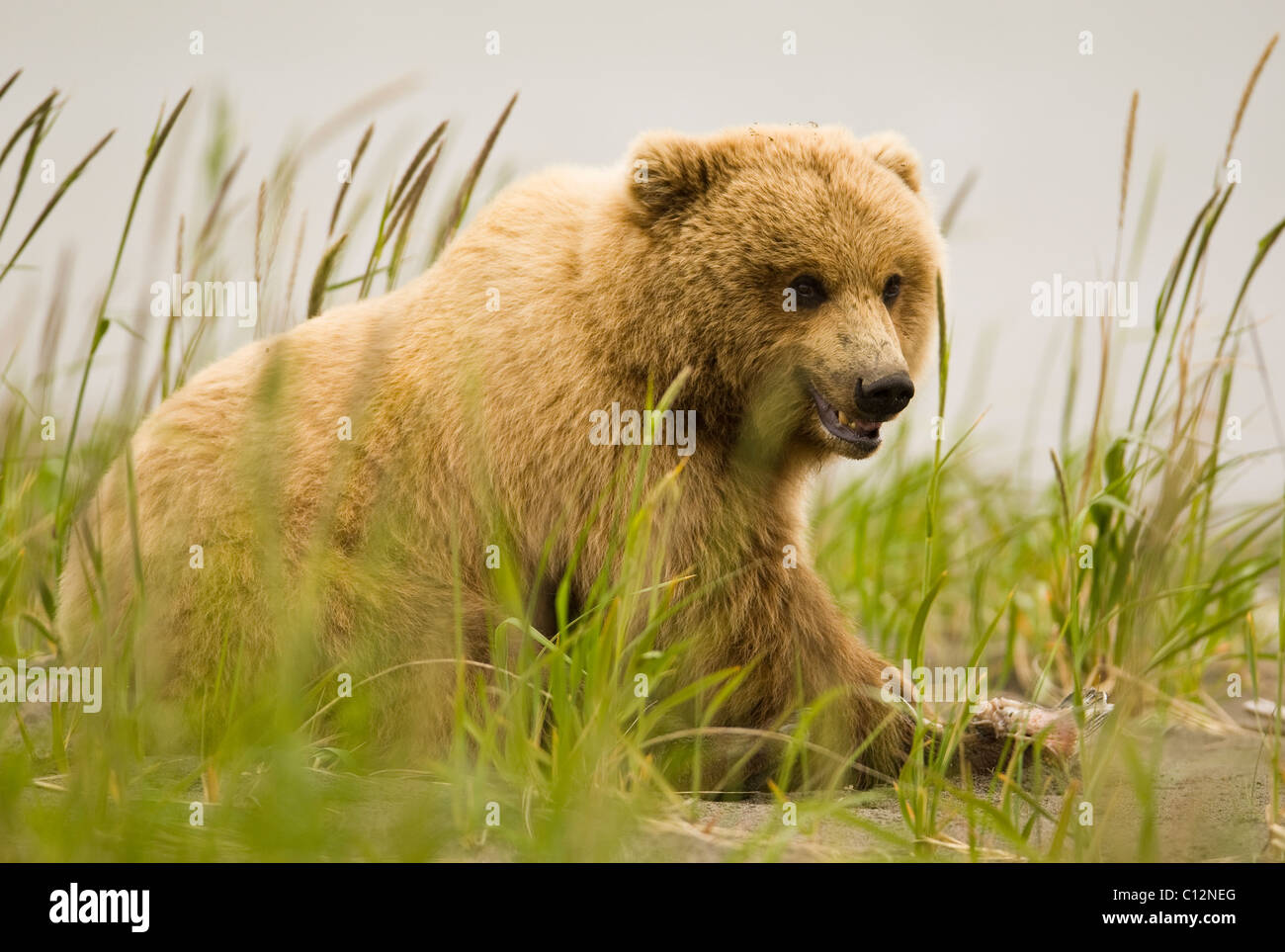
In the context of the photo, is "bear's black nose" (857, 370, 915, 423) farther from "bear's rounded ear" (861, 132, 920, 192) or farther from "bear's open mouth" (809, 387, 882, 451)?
"bear's rounded ear" (861, 132, 920, 192)

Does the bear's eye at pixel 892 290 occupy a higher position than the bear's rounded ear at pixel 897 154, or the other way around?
the bear's rounded ear at pixel 897 154

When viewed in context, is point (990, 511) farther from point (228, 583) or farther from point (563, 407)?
point (228, 583)

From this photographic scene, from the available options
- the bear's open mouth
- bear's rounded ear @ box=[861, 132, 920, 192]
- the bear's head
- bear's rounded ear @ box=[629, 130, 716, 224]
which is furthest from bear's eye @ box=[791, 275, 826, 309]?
bear's rounded ear @ box=[861, 132, 920, 192]

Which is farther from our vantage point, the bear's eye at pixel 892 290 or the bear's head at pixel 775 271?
the bear's eye at pixel 892 290

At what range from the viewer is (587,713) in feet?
10.5

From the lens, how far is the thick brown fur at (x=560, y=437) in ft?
12.0

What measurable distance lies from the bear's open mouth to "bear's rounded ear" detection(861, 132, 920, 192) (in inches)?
36.7

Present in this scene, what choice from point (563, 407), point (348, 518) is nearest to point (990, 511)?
point (563, 407)

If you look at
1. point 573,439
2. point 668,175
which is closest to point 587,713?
point 573,439

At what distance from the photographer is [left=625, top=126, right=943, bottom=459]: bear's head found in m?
3.96

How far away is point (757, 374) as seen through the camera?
13.2ft

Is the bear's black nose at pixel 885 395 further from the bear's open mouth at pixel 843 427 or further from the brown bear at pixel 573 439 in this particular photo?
the bear's open mouth at pixel 843 427

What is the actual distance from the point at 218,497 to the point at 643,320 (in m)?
1.38

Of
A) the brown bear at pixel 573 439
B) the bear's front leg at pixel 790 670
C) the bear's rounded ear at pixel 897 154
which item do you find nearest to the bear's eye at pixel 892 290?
the brown bear at pixel 573 439
